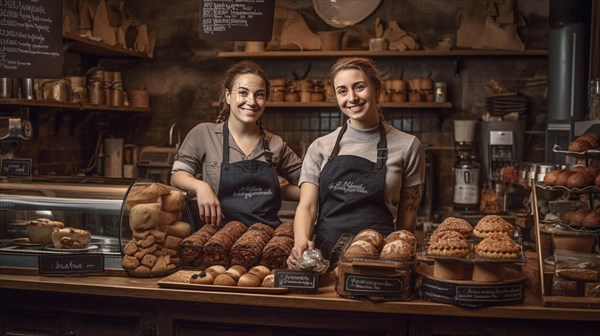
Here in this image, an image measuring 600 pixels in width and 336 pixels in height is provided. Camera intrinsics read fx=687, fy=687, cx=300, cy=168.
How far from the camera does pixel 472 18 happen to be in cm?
632

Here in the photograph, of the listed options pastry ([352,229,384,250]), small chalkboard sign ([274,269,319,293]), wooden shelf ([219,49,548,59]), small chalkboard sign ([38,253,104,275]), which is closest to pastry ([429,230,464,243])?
pastry ([352,229,384,250])

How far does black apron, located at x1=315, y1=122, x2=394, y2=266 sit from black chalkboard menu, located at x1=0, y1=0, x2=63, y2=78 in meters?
1.48

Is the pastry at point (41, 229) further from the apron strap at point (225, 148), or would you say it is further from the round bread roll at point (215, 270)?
the apron strap at point (225, 148)

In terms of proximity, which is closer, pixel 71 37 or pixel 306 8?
pixel 71 37

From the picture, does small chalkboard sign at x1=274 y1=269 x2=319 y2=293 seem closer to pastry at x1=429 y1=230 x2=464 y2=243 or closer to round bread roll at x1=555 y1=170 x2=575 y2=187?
pastry at x1=429 y1=230 x2=464 y2=243

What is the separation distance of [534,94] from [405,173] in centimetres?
404

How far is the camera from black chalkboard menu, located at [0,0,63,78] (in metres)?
3.19

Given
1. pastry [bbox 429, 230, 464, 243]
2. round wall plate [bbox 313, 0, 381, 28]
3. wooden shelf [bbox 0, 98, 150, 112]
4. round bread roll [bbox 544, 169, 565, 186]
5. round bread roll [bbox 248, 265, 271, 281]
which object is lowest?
round bread roll [bbox 248, 265, 271, 281]

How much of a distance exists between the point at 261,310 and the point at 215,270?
0.69 feet

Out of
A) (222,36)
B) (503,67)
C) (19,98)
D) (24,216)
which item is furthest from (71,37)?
(503,67)

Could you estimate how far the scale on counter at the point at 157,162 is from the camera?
6117 millimetres

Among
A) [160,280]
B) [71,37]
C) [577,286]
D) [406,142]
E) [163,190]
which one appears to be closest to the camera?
[577,286]

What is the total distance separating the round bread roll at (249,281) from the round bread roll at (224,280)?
0.08 feet

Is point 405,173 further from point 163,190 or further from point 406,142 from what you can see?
point 163,190
